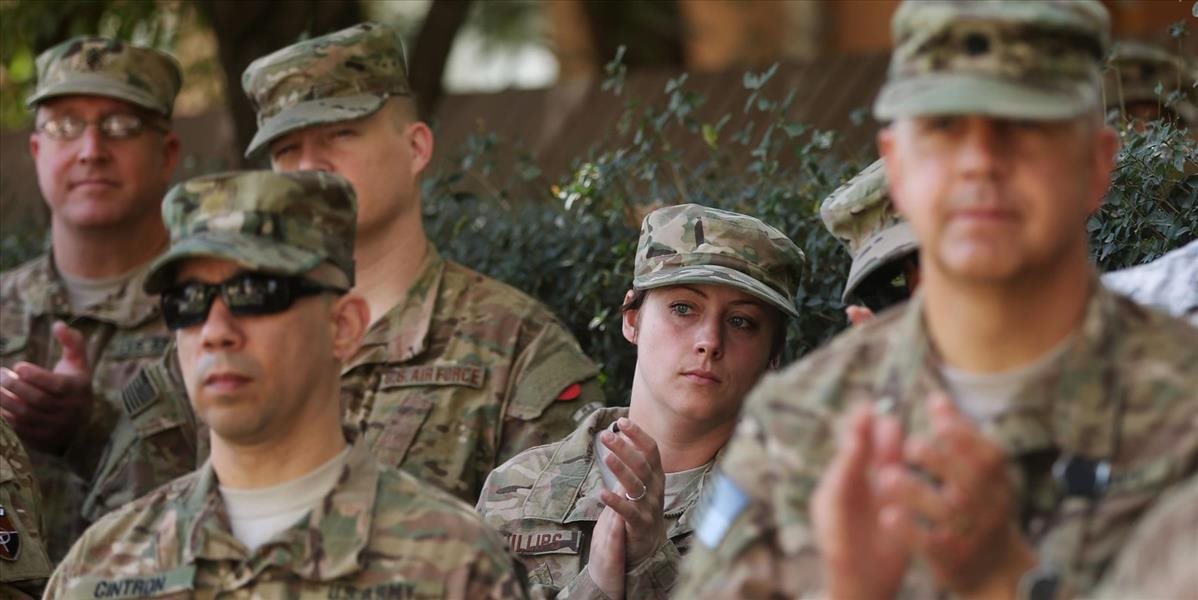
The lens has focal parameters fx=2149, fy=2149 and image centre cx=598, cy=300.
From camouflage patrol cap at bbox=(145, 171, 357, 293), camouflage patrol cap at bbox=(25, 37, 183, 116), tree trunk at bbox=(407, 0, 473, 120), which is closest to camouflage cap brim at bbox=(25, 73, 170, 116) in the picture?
camouflage patrol cap at bbox=(25, 37, 183, 116)

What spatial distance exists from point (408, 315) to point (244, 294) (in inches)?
82.0

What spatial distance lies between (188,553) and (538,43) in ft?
29.6

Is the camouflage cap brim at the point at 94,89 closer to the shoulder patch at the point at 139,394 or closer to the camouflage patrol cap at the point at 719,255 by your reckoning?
the shoulder patch at the point at 139,394

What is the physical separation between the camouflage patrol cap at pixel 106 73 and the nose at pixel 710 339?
9.19ft

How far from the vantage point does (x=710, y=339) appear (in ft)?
17.2

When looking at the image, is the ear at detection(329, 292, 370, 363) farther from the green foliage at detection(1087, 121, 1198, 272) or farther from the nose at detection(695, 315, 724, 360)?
the green foliage at detection(1087, 121, 1198, 272)

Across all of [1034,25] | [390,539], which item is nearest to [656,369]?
[390,539]

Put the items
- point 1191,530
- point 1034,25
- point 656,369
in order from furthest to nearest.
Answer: point 656,369, point 1034,25, point 1191,530

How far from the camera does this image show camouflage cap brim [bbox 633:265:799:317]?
5.24 m

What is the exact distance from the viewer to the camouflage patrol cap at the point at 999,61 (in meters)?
3.17

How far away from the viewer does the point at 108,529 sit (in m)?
4.39

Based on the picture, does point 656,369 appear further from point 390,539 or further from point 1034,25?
point 1034,25

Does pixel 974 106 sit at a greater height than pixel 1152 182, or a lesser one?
greater

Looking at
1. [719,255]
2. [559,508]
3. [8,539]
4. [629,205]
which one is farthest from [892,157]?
[629,205]
